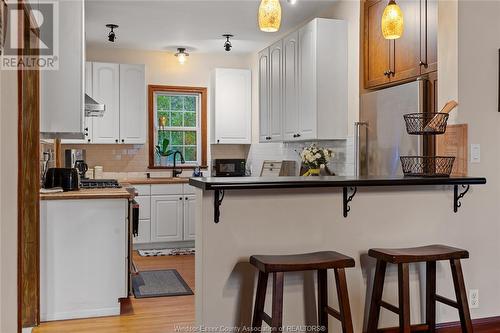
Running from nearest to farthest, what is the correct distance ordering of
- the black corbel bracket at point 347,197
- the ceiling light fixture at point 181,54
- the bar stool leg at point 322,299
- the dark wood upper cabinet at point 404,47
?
the bar stool leg at point 322,299, the black corbel bracket at point 347,197, the dark wood upper cabinet at point 404,47, the ceiling light fixture at point 181,54

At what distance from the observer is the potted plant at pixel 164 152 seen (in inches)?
280

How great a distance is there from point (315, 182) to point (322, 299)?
65 centimetres

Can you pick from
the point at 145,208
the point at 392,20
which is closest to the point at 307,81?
the point at 392,20

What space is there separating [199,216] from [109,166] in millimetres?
4425

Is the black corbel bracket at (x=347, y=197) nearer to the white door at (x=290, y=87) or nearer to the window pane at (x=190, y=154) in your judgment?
the white door at (x=290, y=87)

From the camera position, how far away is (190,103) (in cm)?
741

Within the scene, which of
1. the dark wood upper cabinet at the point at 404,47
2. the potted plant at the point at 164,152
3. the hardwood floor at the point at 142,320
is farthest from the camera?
the potted plant at the point at 164,152

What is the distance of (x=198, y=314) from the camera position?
2.85 metres

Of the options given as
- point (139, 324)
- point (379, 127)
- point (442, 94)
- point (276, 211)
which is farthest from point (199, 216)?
point (379, 127)

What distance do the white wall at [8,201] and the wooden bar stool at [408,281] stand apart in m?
1.83

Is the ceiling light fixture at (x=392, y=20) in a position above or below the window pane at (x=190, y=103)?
below

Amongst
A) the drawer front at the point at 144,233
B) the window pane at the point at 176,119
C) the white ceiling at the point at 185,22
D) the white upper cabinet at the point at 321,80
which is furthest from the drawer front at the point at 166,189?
the white upper cabinet at the point at 321,80

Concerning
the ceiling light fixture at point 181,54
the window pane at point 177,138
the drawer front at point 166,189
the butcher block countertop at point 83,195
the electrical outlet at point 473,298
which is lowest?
the electrical outlet at point 473,298

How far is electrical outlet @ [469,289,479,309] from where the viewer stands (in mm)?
3285
